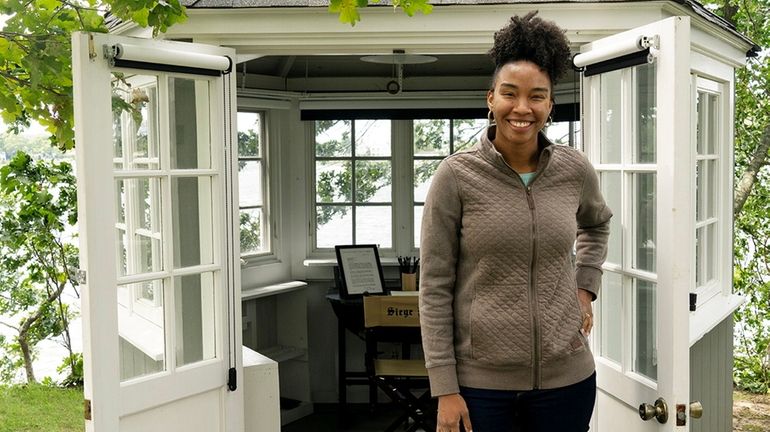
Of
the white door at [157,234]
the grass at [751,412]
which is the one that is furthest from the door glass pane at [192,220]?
the grass at [751,412]

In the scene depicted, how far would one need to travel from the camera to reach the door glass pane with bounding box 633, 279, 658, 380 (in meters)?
2.99

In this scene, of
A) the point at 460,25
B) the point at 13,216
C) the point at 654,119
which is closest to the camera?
the point at 654,119

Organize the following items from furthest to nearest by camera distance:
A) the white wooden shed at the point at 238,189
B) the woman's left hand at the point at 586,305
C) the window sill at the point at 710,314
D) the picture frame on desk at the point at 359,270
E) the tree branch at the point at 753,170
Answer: the tree branch at the point at 753,170
the picture frame on desk at the point at 359,270
the window sill at the point at 710,314
the white wooden shed at the point at 238,189
the woman's left hand at the point at 586,305

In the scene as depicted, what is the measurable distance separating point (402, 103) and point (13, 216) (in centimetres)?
308

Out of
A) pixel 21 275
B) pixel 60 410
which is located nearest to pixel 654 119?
pixel 60 410

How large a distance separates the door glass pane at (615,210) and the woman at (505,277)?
2.69 ft

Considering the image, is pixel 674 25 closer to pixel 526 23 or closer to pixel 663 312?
pixel 526 23

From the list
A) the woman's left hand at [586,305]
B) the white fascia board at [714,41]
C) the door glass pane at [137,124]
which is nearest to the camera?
the woman's left hand at [586,305]

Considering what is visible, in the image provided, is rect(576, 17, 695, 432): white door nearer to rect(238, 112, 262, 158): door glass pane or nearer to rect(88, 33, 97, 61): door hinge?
rect(88, 33, 97, 61): door hinge

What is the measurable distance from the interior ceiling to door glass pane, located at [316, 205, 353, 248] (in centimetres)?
99

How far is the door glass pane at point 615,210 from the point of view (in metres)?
3.19

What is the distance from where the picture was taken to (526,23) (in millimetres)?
2412

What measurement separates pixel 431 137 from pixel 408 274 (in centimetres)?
120

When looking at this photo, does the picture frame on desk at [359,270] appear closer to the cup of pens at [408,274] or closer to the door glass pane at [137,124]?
the cup of pens at [408,274]
